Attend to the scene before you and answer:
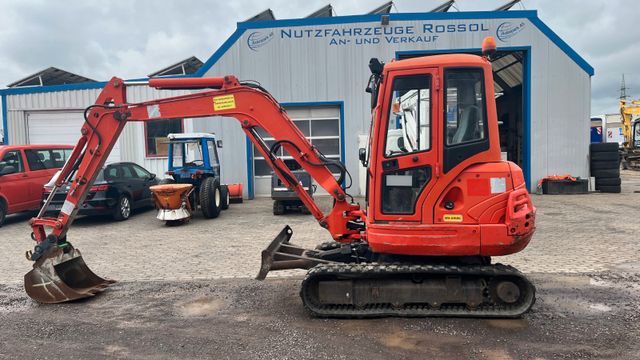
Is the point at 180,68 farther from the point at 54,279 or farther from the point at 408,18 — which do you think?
the point at 54,279

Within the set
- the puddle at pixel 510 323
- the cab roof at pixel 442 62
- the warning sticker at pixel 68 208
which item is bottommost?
the puddle at pixel 510 323

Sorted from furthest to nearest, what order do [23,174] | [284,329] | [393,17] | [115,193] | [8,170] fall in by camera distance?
[393,17] → [23,174] → [115,193] → [8,170] → [284,329]

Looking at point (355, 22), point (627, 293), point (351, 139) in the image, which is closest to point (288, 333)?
point (627, 293)

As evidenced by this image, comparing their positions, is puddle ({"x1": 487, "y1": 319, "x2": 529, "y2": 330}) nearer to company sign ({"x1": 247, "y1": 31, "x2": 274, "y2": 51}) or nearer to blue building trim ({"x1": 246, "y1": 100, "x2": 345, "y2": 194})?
blue building trim ({"x1": 246, "y1": 100, "x2": 345, "y2": 194})

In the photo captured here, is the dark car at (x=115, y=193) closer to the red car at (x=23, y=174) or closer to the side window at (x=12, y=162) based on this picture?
the red car at (x=23, y=174)

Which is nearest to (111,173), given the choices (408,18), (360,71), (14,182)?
(14,182)

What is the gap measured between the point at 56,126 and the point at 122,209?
8.83 m

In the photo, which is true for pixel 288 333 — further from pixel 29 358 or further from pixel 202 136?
pixel 202 136

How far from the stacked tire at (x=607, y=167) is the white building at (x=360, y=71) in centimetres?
47

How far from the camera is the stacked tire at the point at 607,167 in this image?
1514cm

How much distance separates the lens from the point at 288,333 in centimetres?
438

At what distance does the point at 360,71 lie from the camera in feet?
51.2

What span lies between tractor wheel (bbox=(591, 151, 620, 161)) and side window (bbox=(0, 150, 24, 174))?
17.8 m

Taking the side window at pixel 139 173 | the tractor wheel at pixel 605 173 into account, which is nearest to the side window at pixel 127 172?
the side window at pixel 139 173
